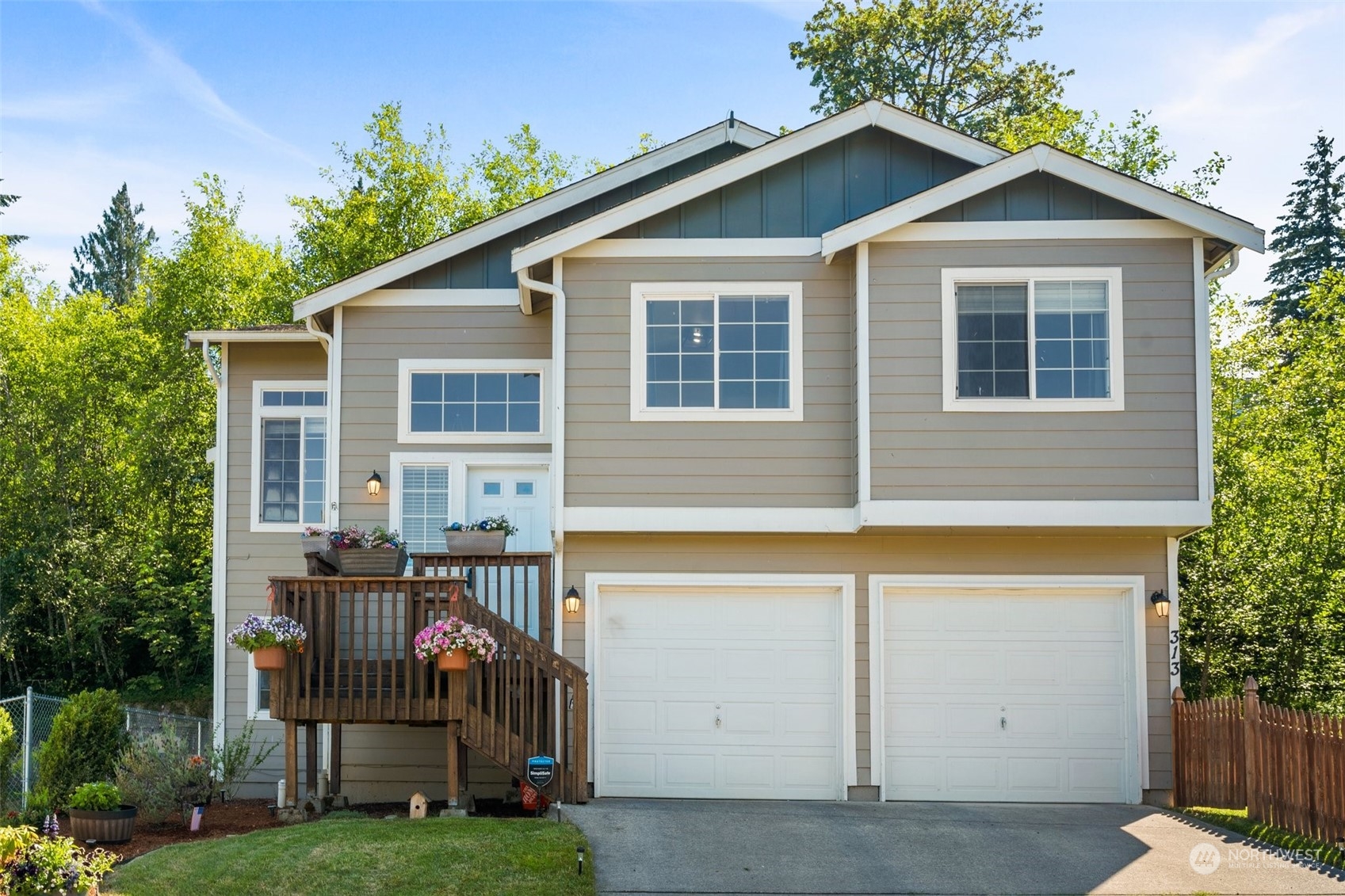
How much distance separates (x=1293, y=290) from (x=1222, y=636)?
54.0 feet

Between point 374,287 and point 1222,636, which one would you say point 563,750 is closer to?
Result: point 374,287

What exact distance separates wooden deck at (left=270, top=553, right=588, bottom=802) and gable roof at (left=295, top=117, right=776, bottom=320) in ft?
10.7

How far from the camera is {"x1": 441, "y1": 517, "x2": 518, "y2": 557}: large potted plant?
12.4 metres

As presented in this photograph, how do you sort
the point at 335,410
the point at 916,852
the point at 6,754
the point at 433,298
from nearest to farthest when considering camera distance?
the point at 916,852 < the point at 335,410 < the point at 433,298 < the point at 6,754

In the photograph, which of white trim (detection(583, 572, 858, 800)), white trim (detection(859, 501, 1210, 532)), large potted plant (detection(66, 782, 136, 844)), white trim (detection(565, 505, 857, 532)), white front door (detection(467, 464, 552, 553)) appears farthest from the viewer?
white front door (detection(467, 464, 552, 553))

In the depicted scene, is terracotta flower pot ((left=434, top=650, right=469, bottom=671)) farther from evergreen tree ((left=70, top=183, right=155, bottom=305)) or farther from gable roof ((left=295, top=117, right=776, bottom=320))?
evergreen tree ((left=70, top=183, right=155, bottom=305))

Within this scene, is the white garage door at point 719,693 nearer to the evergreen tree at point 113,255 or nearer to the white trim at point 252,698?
the white trim at point 252,698

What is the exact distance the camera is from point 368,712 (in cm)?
1120

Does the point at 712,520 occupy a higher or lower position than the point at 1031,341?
lower

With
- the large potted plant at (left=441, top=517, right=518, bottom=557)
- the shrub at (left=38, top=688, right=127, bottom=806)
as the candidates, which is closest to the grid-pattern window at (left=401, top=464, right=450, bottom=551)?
the large potted plant at (left=441, top=517, right=518, bottom=557)

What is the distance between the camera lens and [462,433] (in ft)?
44.6

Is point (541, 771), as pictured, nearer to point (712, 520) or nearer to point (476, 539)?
point (476, 539)

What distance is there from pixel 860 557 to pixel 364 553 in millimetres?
4467

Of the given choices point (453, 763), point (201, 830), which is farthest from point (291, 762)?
point (453, 763)
